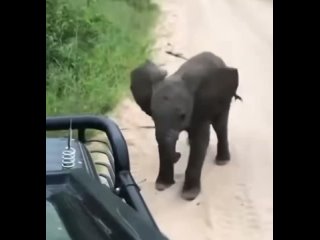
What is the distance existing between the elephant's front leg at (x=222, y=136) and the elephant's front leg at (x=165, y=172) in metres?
0.34

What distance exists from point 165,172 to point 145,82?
374mm

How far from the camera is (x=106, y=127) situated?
45.1 inches

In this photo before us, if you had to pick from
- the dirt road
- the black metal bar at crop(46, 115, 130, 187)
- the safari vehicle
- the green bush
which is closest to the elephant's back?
the dirt road

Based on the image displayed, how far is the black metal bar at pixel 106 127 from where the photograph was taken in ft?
3.50

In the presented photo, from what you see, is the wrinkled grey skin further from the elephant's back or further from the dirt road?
the dirt road

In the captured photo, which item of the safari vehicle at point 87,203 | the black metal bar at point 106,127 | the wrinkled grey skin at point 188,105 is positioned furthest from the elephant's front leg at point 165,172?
the safari vehicle at point 87,203

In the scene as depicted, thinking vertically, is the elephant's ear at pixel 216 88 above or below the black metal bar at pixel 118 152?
below

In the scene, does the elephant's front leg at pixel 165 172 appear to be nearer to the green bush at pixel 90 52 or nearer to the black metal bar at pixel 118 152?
the green bush at pixel 90 52

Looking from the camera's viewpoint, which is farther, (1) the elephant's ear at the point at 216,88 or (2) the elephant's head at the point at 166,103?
(1) the elephant's ear at the point at 216,88

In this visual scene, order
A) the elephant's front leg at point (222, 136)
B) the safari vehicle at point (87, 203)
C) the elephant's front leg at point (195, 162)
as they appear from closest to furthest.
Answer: the safari vehicle at point (87, 203)
the elephant's front leg at point (195, 162)
the elephant's front leg at point (222, 136)

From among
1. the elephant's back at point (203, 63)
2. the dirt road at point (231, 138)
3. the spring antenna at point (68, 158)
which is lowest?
the dirt road at point (231, 138)
